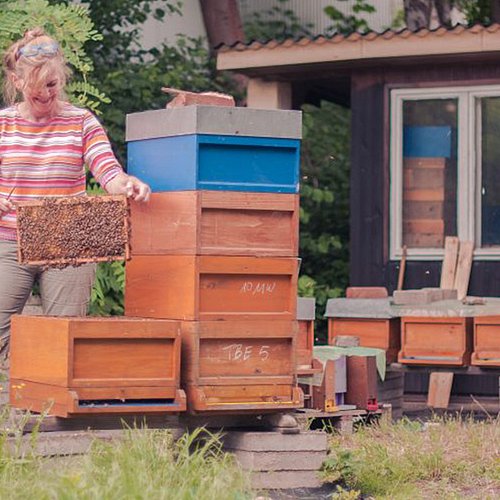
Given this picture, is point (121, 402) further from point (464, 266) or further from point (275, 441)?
point (464, 266)

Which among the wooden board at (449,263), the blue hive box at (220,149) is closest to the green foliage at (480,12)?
the wooden board at (449,263)

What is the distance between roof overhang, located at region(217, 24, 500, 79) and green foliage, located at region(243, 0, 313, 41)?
707cm

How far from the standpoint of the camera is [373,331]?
1029 cm

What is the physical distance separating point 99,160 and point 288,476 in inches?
65.4

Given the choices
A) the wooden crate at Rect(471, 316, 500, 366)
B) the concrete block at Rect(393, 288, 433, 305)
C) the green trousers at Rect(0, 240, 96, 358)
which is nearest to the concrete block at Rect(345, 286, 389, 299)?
the concrete block at Rect(393, 288, 433, 305)

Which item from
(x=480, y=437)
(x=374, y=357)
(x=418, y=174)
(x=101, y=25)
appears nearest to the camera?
(x=480, y=437)

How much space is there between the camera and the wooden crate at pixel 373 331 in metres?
10.2

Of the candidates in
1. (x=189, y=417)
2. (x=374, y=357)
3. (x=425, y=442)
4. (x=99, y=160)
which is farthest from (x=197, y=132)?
(x=374, y=357)

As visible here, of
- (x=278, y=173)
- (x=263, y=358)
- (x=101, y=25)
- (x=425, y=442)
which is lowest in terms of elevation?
(x=425, y=442)

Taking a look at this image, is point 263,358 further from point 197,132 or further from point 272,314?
point 197,132

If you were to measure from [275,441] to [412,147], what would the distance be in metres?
6.28

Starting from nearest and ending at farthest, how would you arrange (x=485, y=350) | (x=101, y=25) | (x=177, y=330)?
(x=177, y=330) → (x=485, y=350) → (x=101, y=25)

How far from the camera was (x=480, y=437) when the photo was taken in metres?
7.13

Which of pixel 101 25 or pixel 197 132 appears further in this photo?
pixel 101 25
